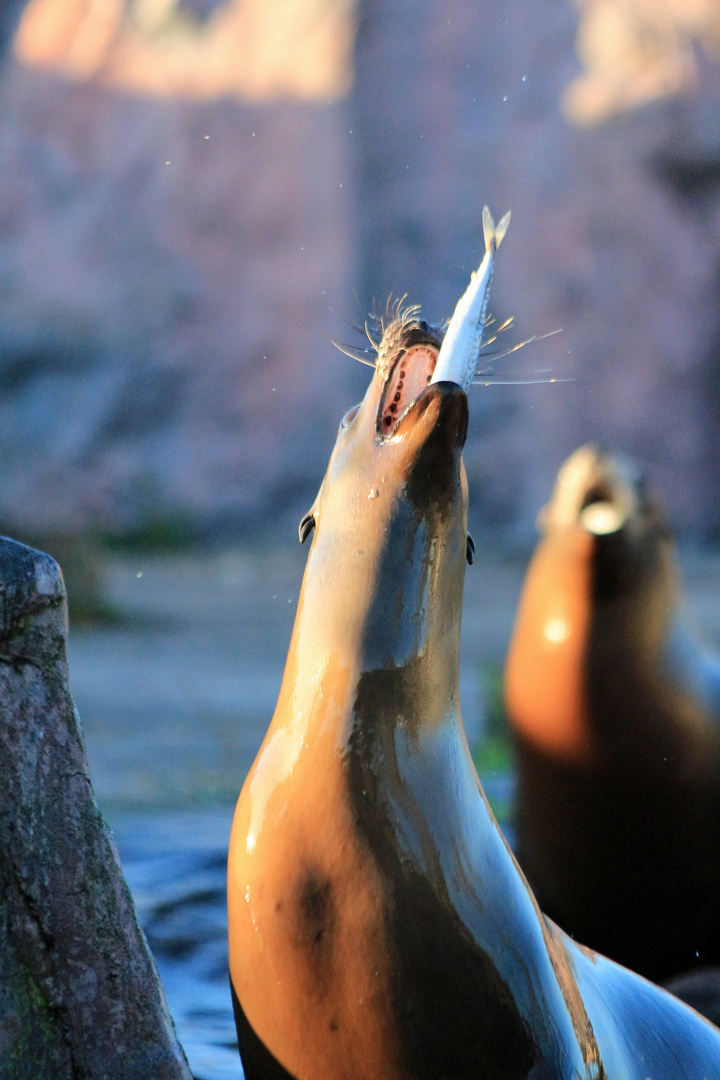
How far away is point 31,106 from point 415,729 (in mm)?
12576

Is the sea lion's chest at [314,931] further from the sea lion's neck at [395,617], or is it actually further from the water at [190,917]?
the water at [190,917]

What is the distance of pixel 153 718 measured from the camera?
7.54m

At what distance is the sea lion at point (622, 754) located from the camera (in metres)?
3.23

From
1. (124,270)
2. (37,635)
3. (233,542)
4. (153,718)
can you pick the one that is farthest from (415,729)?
(124,270)

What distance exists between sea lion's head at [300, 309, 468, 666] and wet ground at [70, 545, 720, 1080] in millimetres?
1040

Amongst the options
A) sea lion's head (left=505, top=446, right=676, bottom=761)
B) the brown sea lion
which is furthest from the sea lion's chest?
sea lion's head (left=505, top=446, right=676, bottom=761)

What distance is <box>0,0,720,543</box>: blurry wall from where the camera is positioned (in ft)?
40.3

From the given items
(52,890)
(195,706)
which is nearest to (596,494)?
(52,890)

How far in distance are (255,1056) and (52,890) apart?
36 cm

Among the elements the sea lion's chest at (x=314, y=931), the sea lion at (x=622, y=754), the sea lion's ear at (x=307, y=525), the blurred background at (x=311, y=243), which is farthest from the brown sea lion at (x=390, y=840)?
the blurred background at (x=311, y=243)

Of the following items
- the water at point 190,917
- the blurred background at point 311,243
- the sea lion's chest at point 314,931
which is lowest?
the water at point 190,917

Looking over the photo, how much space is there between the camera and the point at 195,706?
7910mm

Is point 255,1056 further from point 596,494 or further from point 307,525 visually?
point 596,494

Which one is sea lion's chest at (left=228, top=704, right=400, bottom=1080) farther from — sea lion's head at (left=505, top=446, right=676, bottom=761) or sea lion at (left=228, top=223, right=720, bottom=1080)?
sea lion's head at (left=505, top=446, right=676, bottom=761)
